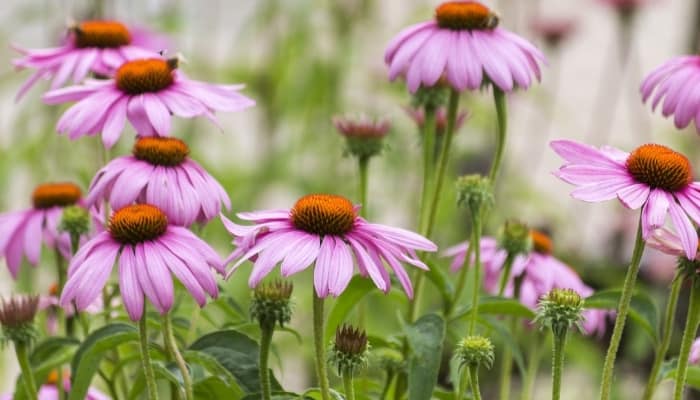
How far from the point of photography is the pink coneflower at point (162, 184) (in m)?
0.59

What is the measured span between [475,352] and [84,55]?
0.35 m

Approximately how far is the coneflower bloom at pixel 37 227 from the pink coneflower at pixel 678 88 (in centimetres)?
34

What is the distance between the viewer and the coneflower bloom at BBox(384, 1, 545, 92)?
2.19 feet

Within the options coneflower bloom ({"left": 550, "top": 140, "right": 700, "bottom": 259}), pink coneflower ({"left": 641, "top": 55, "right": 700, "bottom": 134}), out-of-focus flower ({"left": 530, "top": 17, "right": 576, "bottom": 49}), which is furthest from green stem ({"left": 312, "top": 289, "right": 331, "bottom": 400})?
out-of-focus flower ({"left": 530, "top": 17, "right": 576, "bottom": 49})

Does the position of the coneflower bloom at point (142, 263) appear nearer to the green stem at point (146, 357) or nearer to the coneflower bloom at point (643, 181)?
the green stem at point (146, 357)

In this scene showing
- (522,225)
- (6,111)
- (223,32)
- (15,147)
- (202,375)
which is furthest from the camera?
(6,111)

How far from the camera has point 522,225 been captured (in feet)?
2.38

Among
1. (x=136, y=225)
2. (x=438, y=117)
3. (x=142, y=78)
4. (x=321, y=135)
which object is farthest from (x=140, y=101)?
(x=321, y=135)

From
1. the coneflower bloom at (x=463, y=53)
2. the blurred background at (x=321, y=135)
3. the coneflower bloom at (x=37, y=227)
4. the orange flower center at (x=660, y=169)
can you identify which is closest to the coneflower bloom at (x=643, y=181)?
the orange flower center at (x=660, y=169)

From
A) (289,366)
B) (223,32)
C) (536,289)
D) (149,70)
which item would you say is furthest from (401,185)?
(223,32)

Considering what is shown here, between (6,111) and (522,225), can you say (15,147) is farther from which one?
(6,111)

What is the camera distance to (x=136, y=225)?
55cm

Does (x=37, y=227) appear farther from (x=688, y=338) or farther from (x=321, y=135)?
(x=321, y=135)

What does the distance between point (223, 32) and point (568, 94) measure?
2.93 ft
